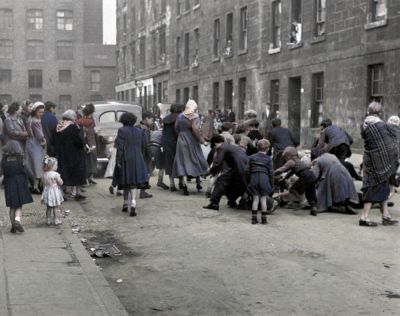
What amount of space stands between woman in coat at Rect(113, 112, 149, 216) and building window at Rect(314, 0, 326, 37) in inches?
620

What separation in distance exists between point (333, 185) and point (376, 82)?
38.7 ft

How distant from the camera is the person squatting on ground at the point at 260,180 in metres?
9.75

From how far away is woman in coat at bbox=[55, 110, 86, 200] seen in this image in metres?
11.4

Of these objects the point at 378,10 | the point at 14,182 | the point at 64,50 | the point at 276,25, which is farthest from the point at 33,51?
the point at 14,182

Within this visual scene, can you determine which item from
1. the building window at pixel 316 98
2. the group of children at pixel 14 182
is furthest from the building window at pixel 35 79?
the group of children at pixel 14 182

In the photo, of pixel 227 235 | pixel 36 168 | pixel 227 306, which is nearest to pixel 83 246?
pixel 227 235

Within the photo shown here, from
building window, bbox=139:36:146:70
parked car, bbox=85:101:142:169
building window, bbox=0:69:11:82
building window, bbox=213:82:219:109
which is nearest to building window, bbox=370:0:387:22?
parked car, bbox=85:101:142:169

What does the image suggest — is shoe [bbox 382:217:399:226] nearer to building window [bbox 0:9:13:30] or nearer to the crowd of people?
the crowd of people

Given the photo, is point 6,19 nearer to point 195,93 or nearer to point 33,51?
point 33,51

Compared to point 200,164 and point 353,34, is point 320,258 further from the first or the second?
point 353,34

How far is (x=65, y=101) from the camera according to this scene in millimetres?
63719

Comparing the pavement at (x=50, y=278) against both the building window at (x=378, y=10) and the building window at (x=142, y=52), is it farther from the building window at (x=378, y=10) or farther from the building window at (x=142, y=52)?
the building window at (x=142, y=52)

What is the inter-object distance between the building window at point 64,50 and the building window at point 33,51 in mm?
1639

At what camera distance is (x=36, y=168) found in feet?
41.1
